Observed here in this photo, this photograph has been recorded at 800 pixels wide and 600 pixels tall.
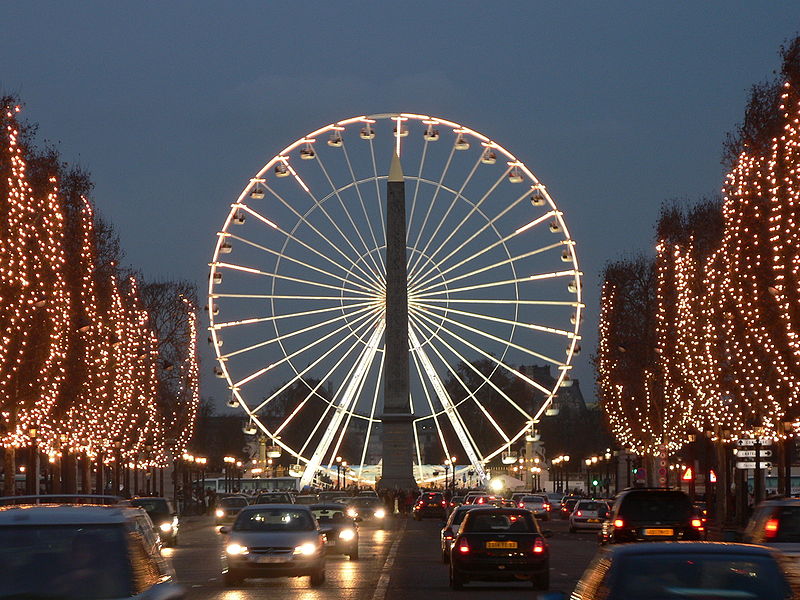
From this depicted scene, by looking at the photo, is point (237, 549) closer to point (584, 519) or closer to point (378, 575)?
point (378, 575)

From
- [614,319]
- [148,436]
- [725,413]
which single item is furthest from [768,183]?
[148,436]

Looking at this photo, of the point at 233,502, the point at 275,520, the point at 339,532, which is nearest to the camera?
the point at 275,520

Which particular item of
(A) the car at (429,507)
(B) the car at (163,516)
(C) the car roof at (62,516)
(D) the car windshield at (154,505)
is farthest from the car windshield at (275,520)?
(A) the car at (429,507)

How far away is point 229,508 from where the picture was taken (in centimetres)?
6862

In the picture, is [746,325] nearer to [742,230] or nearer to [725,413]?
[742,230]

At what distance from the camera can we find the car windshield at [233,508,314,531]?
32.4 m

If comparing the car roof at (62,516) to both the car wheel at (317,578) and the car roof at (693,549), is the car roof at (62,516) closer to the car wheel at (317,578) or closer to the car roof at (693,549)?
the car roof at (693,549)

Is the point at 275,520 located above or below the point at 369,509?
above

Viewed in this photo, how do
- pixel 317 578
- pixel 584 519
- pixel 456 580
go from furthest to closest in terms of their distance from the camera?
pixel 584 519 → pixel 317 578 → pixel 456 580

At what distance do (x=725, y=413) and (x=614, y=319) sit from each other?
23863 millimetres

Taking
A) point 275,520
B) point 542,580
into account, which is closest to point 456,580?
point 542,580

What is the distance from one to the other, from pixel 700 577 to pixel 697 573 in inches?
1.5

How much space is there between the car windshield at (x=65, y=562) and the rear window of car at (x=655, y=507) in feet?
75.8

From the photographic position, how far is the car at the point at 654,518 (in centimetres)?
3431
